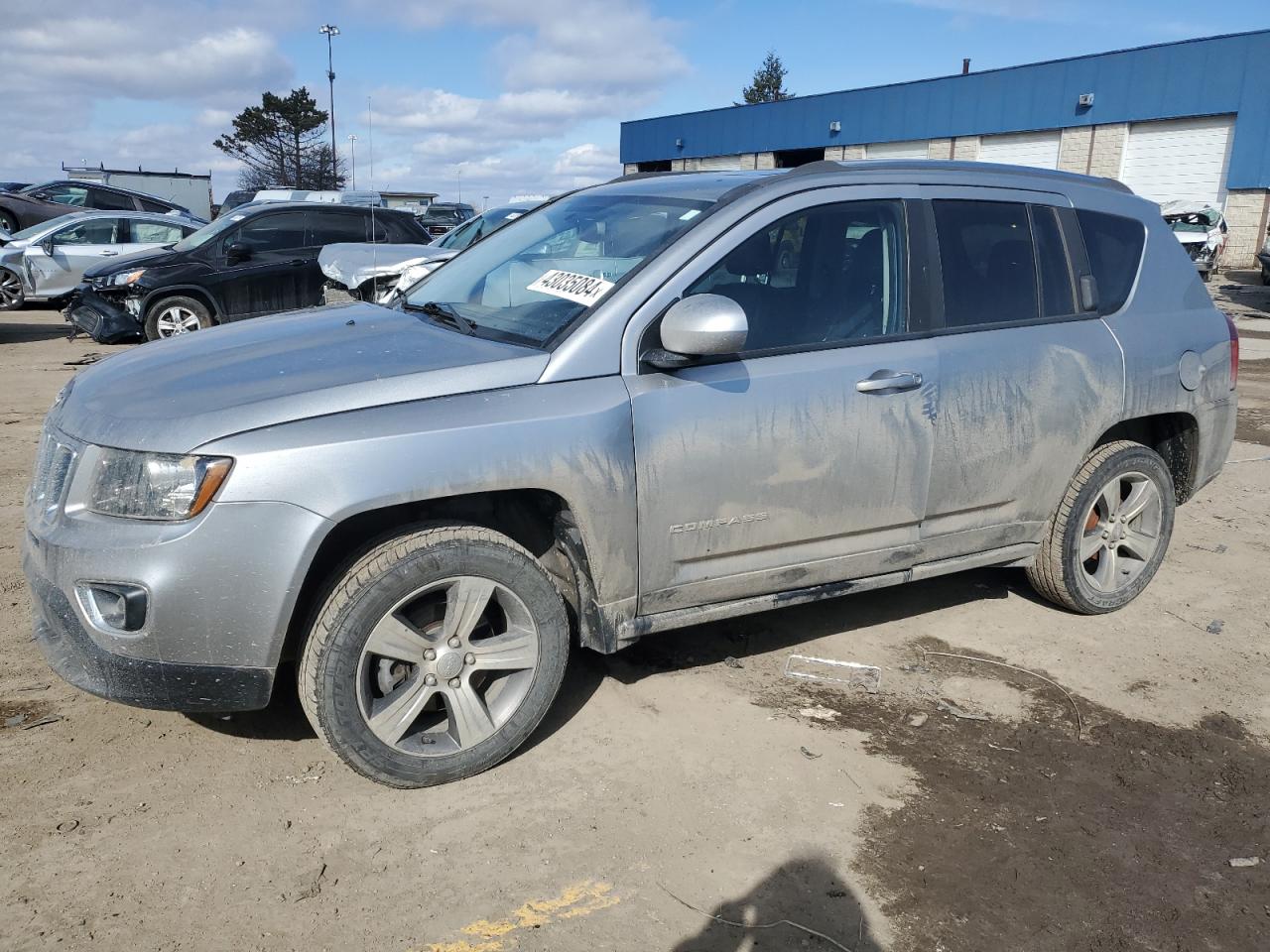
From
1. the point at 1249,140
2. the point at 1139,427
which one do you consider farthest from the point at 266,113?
the point at 1139,427

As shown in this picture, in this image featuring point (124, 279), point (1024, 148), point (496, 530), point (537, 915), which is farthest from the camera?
point (1024, 148)

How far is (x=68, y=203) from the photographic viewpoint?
19.5 m

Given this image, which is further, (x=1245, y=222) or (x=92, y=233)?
(x=1245, y=222)

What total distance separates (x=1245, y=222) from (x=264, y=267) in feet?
86.0

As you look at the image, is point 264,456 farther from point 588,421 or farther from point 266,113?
point 266,113

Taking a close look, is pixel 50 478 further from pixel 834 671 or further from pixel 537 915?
pixel 834 671

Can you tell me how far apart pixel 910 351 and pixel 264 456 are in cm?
228

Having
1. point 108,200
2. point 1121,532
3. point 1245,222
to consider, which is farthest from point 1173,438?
point 1245,222

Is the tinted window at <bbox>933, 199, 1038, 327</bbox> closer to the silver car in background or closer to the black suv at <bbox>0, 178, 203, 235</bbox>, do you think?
the silver car in background

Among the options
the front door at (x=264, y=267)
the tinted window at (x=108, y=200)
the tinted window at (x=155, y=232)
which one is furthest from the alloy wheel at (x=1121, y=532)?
the tinted window at (x=108, y=200)

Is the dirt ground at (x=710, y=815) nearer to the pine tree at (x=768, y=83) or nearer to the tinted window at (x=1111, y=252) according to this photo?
the tinted window at (x=1111, y=252)

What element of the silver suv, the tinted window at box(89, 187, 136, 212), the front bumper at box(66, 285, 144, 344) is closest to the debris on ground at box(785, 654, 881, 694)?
the silver suv

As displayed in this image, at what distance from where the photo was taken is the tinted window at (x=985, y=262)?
395cm

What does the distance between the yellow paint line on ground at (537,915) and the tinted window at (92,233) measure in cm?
1496
